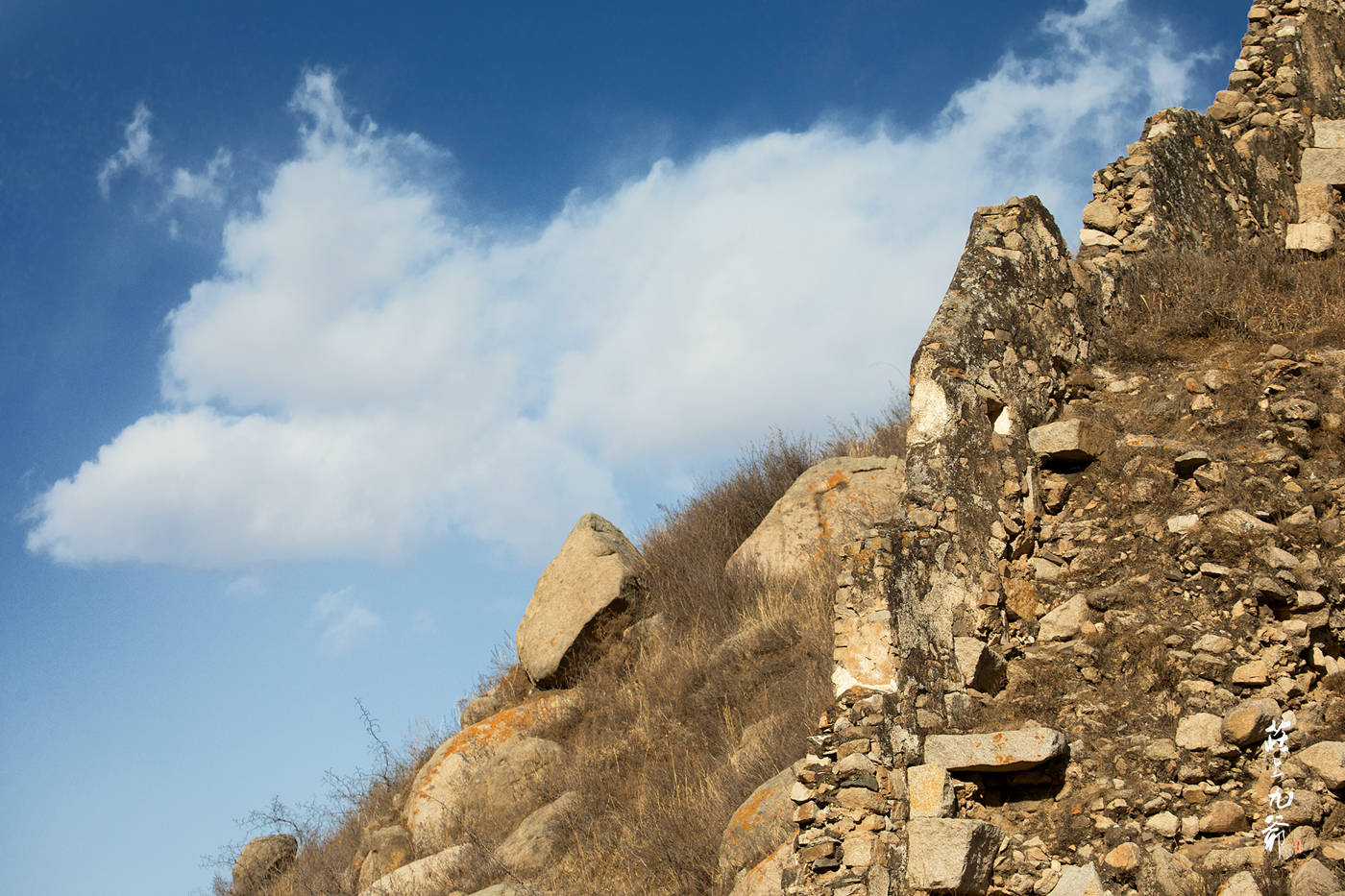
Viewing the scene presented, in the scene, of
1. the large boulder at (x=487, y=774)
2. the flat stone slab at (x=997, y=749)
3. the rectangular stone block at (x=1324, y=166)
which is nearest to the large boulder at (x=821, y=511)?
the large boulder at (x=487, y=774)

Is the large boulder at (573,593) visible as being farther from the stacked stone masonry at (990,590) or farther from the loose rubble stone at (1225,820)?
the loose rubble stone at (1225,820)

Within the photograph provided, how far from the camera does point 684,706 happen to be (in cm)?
918

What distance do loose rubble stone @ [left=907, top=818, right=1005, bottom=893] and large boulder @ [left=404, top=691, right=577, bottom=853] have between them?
218 inches

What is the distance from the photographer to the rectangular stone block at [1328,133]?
8.73 metres

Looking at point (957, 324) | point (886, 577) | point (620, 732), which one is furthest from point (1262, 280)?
point (620, 732)

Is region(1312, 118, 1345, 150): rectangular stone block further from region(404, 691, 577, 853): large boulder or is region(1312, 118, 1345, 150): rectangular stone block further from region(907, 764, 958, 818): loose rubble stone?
region(404, 691, 577, 853): large boulder

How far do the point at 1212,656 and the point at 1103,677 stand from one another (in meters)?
0.47

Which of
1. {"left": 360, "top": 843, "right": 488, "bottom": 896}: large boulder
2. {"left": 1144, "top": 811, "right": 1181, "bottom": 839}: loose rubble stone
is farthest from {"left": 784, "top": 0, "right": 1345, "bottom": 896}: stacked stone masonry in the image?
{"left": 360, "top": 843, "right": 488, "bottom": 896}: large boulder

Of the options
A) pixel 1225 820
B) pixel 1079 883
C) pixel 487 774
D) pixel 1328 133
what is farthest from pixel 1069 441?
pixel 487 774

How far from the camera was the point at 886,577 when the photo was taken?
4969 millimetres

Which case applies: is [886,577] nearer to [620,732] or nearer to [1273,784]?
[1273,784]

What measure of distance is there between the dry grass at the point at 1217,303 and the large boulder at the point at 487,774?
621cm

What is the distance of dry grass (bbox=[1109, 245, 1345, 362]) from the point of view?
630 centimetres

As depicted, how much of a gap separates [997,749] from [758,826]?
2.34 m
